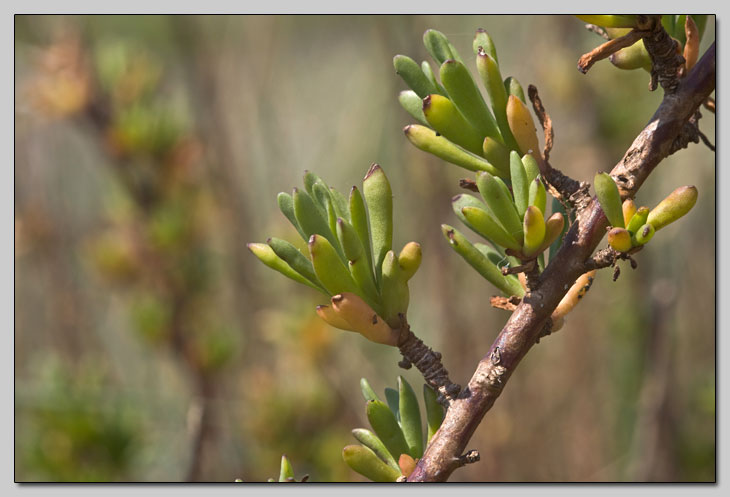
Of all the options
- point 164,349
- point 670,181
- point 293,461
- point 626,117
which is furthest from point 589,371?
point 164,349

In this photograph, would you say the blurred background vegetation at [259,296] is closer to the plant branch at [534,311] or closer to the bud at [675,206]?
the plant branch at [534,311]

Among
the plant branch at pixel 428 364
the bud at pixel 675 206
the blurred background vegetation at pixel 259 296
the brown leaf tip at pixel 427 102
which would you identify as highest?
the blurred background vegetation at pixel 259 296

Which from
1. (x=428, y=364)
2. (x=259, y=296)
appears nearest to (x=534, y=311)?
(x=428, y=364)

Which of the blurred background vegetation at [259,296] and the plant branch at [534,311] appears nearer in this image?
the plant branch at [534,311]

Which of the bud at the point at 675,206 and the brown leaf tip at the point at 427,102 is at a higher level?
the brown leaf tip at the point at 427,102

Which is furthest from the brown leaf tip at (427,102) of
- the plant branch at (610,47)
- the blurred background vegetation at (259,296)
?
the blurred background vegetation at (259,296)

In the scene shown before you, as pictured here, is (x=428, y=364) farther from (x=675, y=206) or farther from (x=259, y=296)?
(x=259, y=296)

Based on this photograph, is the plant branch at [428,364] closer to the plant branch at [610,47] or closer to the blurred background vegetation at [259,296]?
the plant branch at [610,47]
